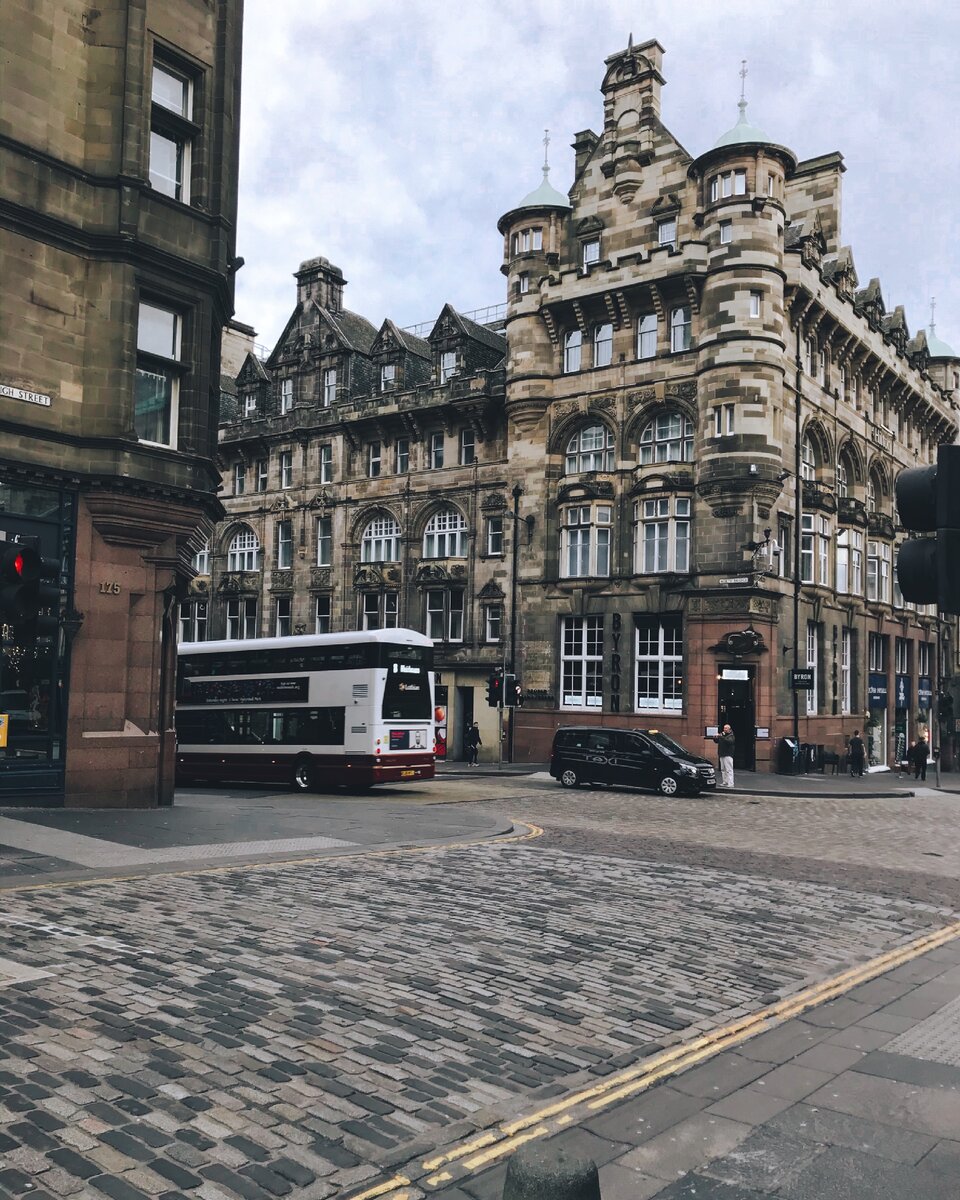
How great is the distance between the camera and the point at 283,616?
53.6 metres

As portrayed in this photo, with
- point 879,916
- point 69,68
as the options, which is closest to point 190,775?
point 69,68

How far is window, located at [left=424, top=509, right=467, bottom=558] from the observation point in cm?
4712

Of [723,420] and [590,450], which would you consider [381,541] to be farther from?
[723,420]

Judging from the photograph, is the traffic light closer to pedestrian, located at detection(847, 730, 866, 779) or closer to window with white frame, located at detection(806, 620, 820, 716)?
pedestrian, located at detection(847, 730, 866, 779)

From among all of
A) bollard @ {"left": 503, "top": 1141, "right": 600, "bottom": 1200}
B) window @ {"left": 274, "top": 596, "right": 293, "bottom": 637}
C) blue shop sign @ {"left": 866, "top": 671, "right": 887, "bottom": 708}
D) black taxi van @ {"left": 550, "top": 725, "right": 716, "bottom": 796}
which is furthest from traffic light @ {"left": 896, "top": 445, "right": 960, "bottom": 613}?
window @ {"left": 274, "top": 596, "right": 293, "bottom": 637}

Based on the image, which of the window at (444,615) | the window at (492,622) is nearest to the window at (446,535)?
the window at (444,615)

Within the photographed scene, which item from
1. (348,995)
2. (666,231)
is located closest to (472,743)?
(666,231)

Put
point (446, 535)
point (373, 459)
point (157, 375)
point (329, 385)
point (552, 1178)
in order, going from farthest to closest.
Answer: point (329, 385) < point (373, 459) < point (446, 535) < point (157, 375) < point (552, 1178)

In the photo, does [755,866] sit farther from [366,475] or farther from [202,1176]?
[366,475]

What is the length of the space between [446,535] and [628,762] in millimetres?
19449

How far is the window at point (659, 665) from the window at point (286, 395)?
23597 mm

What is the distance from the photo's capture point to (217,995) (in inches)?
290

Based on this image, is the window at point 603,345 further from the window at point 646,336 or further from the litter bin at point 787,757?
the litter bin at point 787,757

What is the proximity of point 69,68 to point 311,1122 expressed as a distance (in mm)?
18231
